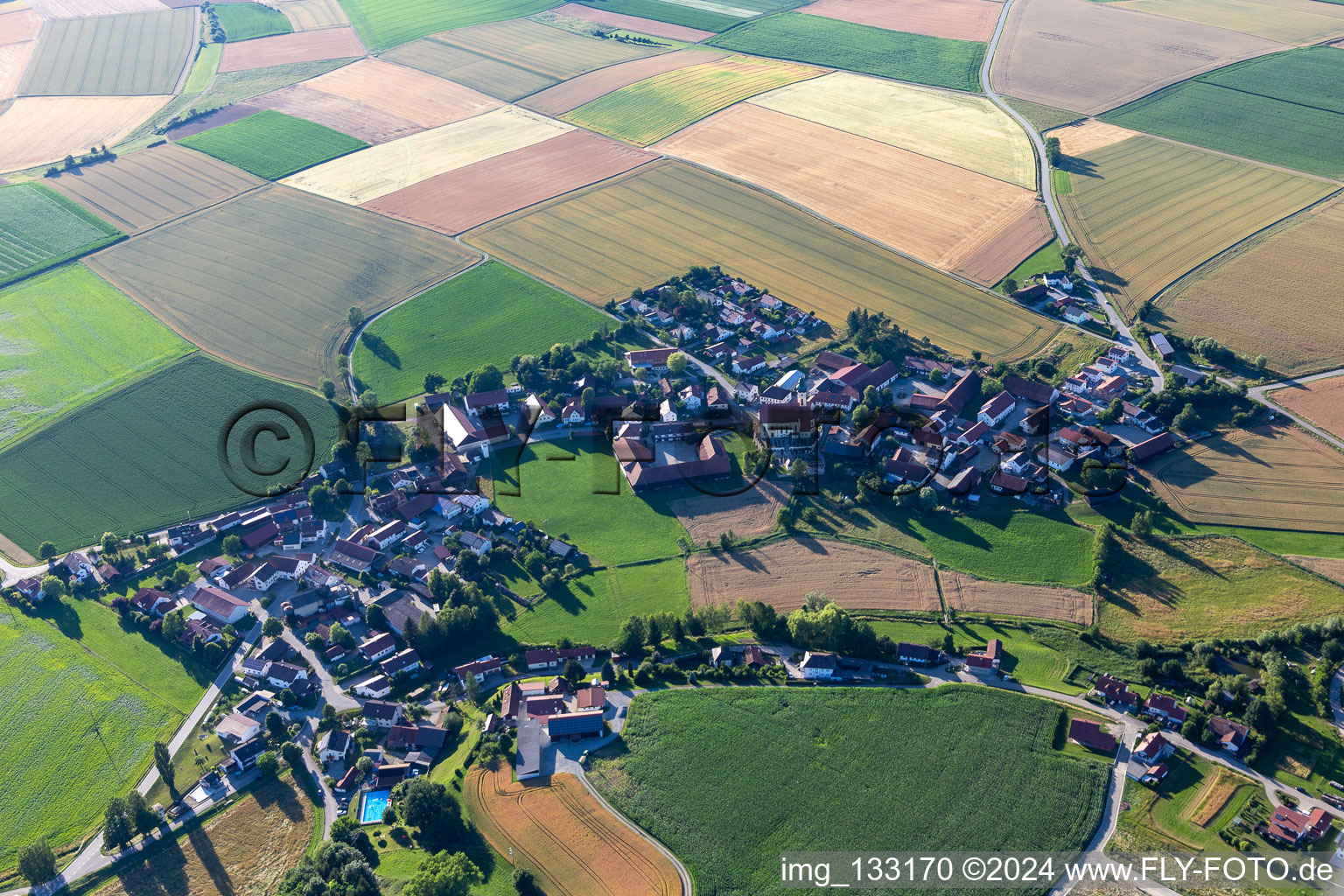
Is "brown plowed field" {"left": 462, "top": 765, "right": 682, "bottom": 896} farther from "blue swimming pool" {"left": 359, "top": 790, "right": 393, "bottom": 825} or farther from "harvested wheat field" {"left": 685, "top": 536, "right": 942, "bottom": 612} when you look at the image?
"harvested wheat field" {"left": 685, "top": 536, "right": 942, "bottom": 612}

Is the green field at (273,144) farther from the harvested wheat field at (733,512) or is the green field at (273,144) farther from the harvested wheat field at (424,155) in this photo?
the harvested wheat field at (733,512)

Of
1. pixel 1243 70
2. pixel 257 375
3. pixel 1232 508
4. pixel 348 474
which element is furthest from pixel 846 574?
pixel 1243 70

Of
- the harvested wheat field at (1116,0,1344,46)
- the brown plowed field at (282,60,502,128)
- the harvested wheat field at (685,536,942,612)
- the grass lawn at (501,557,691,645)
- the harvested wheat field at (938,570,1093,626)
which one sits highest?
the harvested wheat field at (1116,0,1344,46)

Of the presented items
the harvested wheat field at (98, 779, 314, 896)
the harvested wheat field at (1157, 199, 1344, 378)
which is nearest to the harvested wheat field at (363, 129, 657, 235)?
the harvested wheat field at (1157, 199, 1344, 378)

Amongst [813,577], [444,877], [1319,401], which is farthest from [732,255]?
[444,877]

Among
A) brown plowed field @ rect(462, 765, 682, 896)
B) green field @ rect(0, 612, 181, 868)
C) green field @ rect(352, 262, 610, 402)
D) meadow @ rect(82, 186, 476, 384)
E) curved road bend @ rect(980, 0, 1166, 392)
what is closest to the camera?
brown plowed field @ rect(462, 765, 682, 896)

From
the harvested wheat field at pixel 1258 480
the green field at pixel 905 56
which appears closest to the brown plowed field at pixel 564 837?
the harvested wheat field at pixel 1258 480

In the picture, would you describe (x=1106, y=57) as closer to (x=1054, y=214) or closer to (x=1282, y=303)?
(x=1054, y=214)
